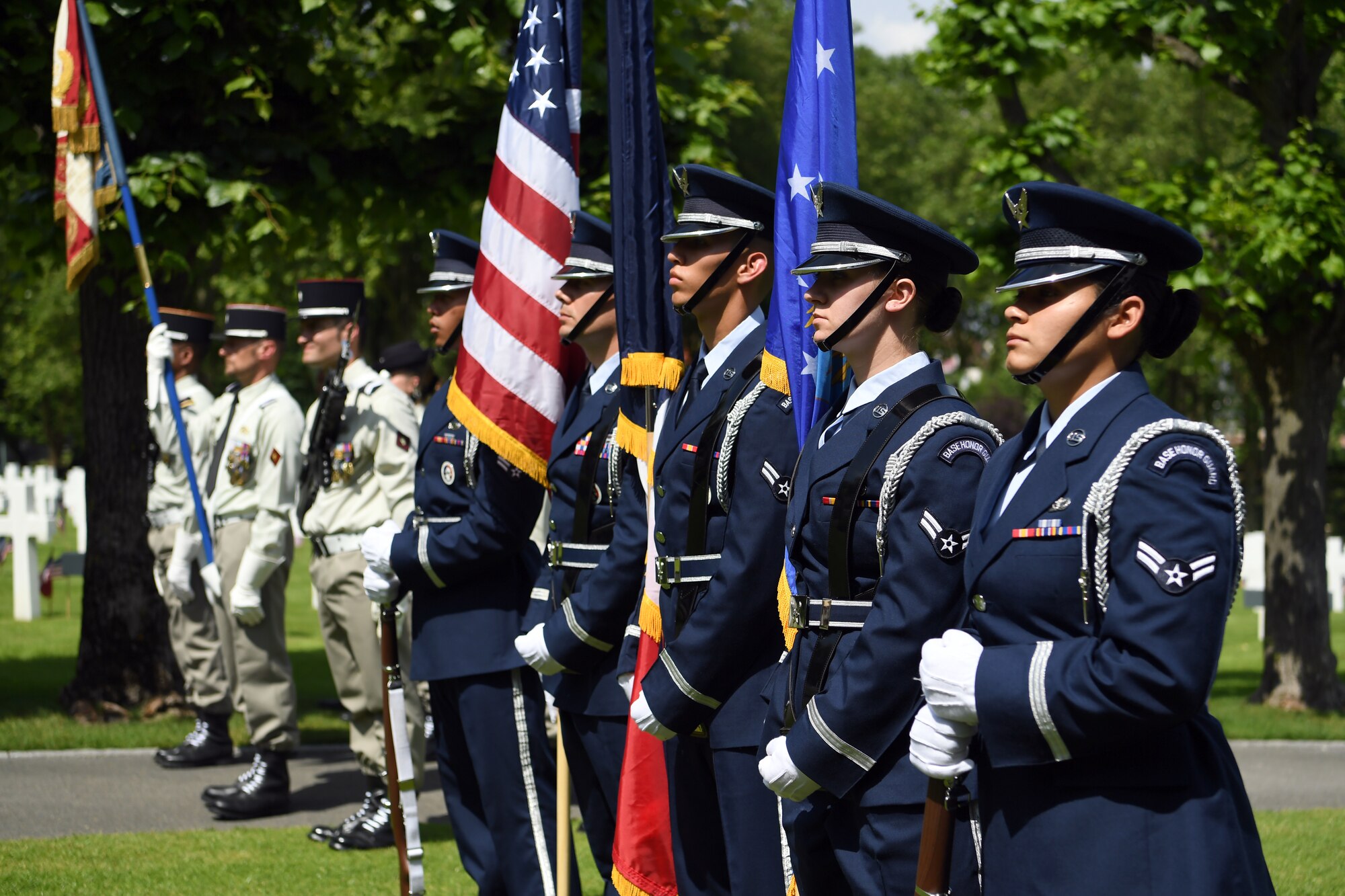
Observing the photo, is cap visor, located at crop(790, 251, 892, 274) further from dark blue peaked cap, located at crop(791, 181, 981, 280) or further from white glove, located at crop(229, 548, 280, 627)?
white glove, located at crop(229, 548, 280, 627)

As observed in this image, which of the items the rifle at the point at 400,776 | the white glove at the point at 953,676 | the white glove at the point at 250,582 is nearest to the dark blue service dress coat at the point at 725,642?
the white glove at the point at 953,676

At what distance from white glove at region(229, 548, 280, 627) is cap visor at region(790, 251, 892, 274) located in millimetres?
4931

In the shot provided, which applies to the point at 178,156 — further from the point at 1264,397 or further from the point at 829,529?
the point at 1264,397

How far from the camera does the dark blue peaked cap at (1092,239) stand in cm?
299

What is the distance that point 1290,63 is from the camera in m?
11.5

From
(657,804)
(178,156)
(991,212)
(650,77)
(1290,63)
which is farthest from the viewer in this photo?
(991,212)

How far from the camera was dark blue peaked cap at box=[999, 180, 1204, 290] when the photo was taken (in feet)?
9.82

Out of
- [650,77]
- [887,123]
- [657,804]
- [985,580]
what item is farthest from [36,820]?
[887,123]

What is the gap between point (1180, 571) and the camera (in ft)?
9.01

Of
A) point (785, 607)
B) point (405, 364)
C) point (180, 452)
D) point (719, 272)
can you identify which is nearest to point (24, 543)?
point (180, 452)

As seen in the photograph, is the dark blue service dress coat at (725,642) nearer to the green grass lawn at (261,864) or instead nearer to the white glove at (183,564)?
the green grass lawn at (261,864)

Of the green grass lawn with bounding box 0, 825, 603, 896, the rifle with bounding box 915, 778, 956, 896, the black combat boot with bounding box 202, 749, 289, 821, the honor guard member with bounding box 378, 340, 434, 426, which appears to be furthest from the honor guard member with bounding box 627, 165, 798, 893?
the honor guard member with bounding box 378, 340, 434, 426

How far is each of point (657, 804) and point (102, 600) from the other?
7.39 meters

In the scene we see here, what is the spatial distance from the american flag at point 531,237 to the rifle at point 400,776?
97cm
